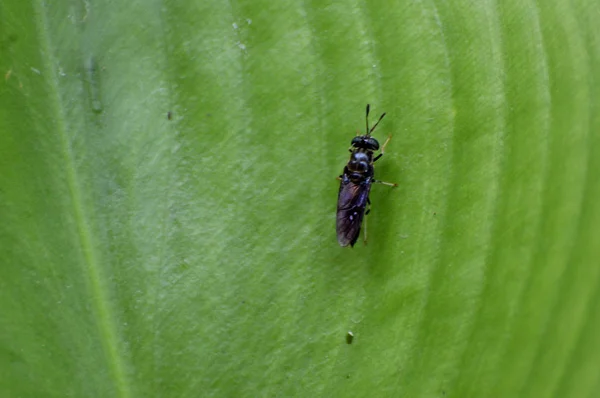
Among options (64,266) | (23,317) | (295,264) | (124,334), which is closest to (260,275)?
(295,264)

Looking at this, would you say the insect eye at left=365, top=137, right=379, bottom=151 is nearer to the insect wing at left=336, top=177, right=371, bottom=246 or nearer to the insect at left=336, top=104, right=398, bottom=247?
the insect at left=336, top=104, right=398, bottom=247

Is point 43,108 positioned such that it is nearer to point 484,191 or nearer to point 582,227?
point 484,191

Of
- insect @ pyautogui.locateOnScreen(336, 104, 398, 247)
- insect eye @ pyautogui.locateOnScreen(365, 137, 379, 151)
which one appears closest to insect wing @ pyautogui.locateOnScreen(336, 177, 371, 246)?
insect @ pyautogui.locateOnScreen(336, 104, 398, 247)

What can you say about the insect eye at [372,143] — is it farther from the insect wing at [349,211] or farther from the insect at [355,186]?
the insect wing at [349,211]

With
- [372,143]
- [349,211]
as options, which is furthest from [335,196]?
[372,143]

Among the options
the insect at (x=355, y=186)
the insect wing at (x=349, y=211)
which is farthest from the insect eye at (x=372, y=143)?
the insect wing at (x=349, y=211)

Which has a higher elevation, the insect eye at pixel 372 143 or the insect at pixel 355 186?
the insect eye at pixel 372 143

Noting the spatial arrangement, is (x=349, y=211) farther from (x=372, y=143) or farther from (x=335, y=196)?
(x=372, y=143)
